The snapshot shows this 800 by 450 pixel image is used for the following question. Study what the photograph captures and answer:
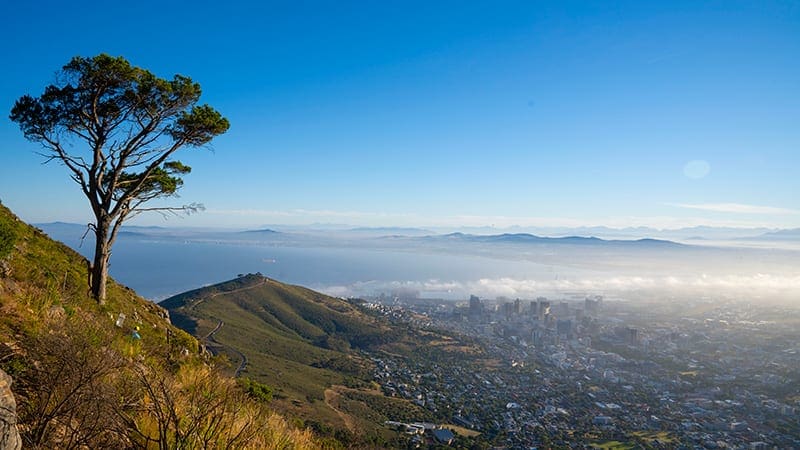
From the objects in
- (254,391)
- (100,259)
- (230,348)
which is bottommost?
(230,348)

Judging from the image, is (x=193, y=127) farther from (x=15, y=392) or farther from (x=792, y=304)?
(x=792, y=304)

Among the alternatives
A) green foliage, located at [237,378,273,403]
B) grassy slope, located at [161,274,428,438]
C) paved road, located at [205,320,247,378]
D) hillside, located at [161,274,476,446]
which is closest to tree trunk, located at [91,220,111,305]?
green foliage, located at [237,378,273,403]

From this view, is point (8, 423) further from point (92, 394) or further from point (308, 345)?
point (308, 345)

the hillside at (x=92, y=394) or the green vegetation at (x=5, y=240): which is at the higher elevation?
the green vegetation at (x=5, y=240)

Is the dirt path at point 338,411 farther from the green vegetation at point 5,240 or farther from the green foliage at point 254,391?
the green vegetation at point 5,240

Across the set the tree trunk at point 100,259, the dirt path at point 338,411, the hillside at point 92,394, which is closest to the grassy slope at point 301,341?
the dirt path at point 338,411

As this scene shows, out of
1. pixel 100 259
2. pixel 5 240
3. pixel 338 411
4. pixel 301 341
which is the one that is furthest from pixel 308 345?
pixel 5 240

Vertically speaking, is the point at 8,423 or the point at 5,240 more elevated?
the point at 5,240
